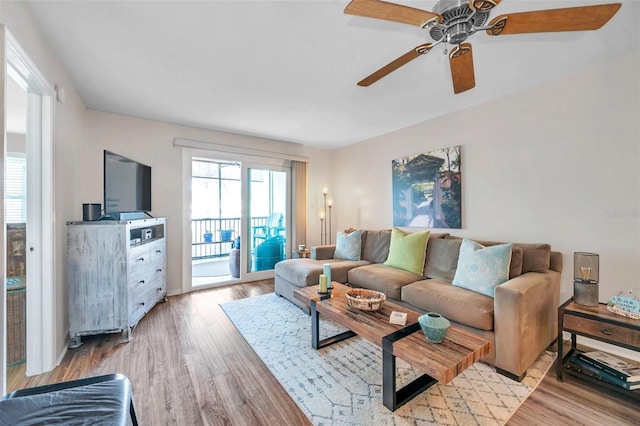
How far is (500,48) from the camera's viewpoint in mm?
1925

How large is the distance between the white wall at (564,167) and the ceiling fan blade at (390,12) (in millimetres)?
1998

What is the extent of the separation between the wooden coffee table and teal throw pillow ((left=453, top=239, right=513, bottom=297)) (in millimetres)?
732

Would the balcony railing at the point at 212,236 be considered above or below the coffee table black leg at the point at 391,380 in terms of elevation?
above

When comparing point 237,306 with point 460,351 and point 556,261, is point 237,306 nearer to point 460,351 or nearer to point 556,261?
point 460,351

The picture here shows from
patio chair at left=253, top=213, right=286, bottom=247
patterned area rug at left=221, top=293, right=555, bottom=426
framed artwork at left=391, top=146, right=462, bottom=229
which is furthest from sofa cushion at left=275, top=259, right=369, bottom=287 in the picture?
patio chair at left=253, top=213, right=286, bottom=247

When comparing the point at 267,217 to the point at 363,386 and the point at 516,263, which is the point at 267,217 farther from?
the point at 516,263

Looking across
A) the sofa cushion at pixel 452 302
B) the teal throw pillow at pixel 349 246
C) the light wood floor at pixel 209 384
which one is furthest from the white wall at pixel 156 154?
the sofa cushion at pixel 452 302

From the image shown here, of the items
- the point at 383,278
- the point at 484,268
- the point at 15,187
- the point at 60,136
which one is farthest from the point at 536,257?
the point at 15,187

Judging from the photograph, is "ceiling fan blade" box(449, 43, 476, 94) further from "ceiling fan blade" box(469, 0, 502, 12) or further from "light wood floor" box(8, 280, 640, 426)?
"light wood floor" box(8, 280, 640, 426)

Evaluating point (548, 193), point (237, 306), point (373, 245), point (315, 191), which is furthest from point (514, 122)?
point (237, 306)

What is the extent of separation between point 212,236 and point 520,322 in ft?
19.1

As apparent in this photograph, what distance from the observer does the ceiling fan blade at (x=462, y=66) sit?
1.47 metres

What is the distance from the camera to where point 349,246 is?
3.71 m

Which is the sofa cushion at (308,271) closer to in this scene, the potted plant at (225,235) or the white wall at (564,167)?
the white wall at (564,167)
